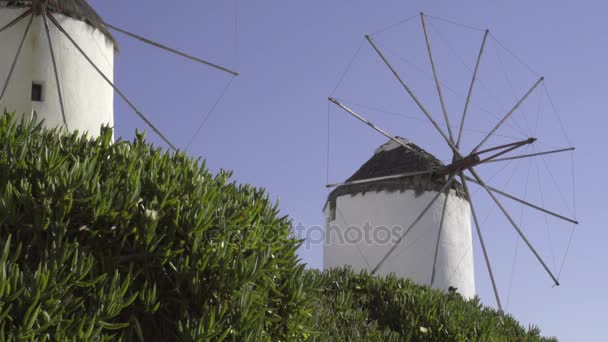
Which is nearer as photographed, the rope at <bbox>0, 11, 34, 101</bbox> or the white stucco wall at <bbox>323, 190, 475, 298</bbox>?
the rope at <bbox>0, 11, 34, 101</bbox>

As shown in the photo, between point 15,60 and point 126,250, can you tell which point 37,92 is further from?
point 126,250

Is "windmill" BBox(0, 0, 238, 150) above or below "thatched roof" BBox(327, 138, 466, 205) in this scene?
below

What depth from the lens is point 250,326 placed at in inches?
235

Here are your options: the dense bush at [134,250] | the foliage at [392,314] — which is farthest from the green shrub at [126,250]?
the foliage at [392,314]

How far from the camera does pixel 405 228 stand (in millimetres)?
19953

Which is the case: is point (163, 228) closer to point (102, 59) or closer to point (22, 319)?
point (22, 319)

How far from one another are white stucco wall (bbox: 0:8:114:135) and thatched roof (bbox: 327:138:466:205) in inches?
310

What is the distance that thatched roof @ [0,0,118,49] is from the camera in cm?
1390

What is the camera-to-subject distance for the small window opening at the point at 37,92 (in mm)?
13844

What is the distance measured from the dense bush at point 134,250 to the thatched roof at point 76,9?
8500mm

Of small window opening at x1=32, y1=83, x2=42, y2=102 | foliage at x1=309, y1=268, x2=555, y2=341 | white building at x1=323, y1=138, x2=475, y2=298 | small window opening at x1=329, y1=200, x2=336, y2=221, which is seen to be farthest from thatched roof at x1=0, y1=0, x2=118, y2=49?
small window opening at x1=329, y1=200, x2=336, y2=221

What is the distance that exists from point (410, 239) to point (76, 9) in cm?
992

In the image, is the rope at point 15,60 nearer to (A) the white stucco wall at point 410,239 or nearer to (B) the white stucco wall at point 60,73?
(B) the white stucco wall at point 60,73

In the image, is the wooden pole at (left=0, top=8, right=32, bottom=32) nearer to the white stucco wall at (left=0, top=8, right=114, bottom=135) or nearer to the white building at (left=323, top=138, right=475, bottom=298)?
the white stucco wall at (left=0, top=8, right=114, bottom=135)
